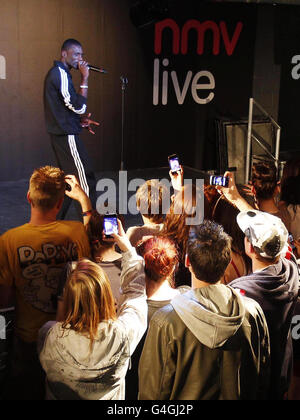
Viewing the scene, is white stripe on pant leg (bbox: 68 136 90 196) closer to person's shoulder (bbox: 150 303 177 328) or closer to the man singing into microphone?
the man singing into microphone

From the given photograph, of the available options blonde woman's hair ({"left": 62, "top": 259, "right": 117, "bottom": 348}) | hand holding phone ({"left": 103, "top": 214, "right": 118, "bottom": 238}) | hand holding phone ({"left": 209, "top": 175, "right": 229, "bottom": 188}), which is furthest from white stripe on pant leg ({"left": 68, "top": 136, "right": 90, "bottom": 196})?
blonde woman's hair ({"left": 62, "top": 259, "right": 117, "bottom": 348})

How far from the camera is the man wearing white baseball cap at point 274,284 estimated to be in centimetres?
213

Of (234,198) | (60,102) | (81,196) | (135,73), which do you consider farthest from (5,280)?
(135,73)

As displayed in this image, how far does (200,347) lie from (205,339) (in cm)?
4

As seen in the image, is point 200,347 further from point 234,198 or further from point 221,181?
point 221,181

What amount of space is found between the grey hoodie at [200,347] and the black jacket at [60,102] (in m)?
3.52

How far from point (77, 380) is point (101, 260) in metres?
0.67

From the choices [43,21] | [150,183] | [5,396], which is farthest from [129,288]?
[43,21]

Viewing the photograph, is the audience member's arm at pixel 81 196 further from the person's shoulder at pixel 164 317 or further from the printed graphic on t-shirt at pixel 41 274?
the person's shoulder at pixel 164 317

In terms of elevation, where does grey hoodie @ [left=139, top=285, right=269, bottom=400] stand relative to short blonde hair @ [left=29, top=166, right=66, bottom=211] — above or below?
below

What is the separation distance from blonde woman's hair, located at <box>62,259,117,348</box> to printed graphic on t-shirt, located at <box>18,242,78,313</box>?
0.49m

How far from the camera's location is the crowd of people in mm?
1785

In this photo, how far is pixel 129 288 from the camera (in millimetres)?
2025

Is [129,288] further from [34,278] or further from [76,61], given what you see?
[76,61]
